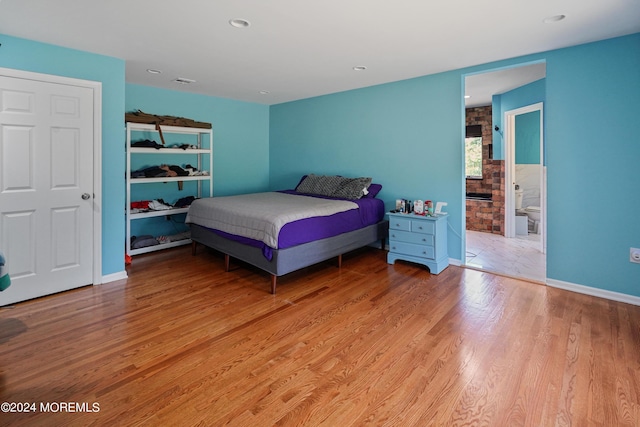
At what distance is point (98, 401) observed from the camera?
5.76 feet

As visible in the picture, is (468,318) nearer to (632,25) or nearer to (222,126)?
(632,25)

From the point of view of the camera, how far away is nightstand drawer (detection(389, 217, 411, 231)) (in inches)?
159

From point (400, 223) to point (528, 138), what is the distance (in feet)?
10.0

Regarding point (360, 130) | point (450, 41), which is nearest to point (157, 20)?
point (450, 41)

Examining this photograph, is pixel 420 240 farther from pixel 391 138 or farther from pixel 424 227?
pixel 391 138

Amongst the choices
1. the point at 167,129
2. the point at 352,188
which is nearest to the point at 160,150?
the point at 167,129

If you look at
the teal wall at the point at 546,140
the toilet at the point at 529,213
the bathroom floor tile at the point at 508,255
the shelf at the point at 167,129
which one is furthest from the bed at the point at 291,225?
the toilet at the point at 529,213

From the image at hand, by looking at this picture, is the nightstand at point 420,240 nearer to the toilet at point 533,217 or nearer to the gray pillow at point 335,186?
the gray pillow at point 335,186

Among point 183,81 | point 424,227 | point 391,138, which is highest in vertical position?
point 183,81

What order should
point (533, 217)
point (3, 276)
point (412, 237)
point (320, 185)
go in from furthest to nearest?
1. point (533, 217)
2. point (320, 185)
3. point (412, 237)
4. point (3, 276)

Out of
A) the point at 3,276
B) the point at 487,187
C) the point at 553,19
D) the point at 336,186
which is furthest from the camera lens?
the point at 487,187

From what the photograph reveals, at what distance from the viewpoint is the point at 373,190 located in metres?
4.76

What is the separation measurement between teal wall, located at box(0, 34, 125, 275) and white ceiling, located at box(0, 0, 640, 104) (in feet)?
0.42

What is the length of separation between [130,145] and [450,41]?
3.93 metres
